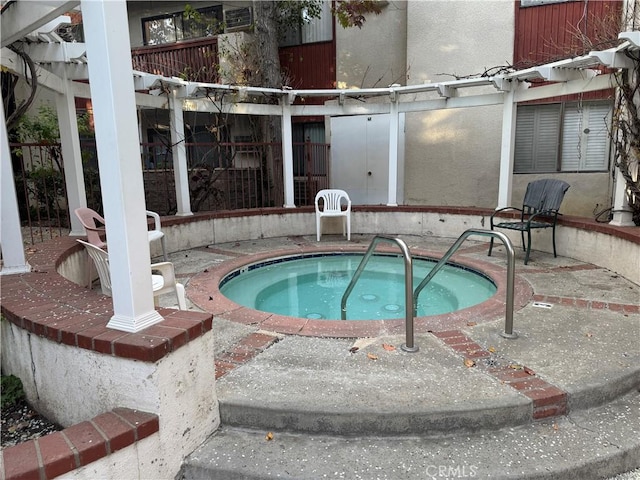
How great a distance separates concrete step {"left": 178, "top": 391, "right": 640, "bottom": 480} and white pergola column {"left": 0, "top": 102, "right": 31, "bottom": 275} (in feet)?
7.76

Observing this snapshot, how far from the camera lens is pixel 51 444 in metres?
1.83

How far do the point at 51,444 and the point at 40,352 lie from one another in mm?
830

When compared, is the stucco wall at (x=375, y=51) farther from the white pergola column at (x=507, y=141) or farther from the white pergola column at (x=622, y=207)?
the white pergola column at (x=622, y=207)

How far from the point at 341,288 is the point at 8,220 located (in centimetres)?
398

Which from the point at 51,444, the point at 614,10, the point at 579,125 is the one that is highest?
the point at 614,10

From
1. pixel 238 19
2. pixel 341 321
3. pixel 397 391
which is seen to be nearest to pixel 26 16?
pixel 341 321

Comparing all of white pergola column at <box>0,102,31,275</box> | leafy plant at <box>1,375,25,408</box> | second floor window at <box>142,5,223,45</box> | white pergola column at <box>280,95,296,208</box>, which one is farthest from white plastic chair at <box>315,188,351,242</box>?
second floor window at <box>142,5,223,45</box>

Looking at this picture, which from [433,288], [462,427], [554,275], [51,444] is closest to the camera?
[51,444]

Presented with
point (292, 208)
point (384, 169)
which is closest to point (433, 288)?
point (292, 208)

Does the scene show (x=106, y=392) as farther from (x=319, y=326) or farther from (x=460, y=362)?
(x=460, y=362)

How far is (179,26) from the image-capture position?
456 inches

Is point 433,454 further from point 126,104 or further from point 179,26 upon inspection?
point 179,26

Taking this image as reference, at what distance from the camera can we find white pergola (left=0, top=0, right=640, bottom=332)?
2.01 meters

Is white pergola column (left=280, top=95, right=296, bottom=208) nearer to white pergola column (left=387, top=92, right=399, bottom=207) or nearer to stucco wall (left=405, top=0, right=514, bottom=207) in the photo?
white pergola column (left=387, top=92, right=399, bottom=207)
